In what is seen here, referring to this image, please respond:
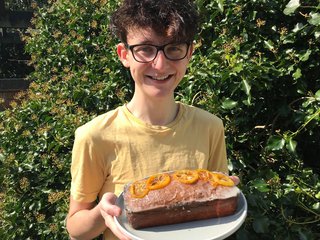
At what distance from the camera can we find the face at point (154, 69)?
4.94ft

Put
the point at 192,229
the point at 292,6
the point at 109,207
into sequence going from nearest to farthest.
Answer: the point at 109,207, the point at 192,229, the point at 292,6

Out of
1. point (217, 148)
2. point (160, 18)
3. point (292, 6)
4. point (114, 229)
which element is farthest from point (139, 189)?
point (292, 6)

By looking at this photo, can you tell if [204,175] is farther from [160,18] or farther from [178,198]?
[160,18]

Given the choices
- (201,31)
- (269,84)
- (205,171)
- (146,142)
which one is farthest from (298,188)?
(201,31)

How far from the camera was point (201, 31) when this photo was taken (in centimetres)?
302

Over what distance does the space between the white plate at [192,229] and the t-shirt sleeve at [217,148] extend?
0.24m

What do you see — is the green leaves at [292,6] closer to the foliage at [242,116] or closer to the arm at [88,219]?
the foliage at [242,116]

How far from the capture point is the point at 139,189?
1525 millimetres

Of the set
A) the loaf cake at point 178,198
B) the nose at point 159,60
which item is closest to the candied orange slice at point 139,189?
the loaf cake at point 178,198

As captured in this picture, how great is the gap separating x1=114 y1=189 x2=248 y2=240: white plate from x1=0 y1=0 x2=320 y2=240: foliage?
21.7 inches

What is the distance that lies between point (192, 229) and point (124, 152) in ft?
1.23

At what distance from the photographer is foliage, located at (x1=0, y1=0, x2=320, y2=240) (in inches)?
86.9

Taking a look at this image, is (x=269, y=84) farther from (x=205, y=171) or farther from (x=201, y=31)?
(x=205, y=171)

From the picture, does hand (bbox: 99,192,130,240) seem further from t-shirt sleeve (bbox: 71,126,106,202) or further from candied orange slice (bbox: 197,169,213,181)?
candied orange slice (bbox: 197,169,213,181)
